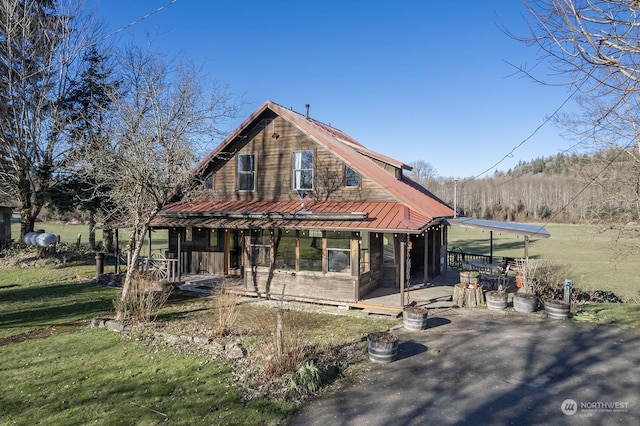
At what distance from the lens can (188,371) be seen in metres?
7.07

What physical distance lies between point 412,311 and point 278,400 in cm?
464

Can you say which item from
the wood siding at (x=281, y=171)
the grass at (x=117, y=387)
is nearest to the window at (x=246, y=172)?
the wood siding at (x=281, y=171)

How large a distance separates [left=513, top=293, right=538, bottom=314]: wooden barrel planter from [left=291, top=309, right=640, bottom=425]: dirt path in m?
1.28

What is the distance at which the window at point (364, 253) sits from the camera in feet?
41.4

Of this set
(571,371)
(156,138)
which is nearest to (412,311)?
(571,371)

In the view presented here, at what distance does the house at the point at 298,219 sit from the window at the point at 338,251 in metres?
0.03

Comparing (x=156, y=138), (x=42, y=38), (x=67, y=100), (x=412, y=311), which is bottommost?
(x=412, y=311)

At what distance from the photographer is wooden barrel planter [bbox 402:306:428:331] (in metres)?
9.25

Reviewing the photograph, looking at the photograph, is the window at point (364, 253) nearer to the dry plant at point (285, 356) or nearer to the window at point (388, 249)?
the window at point (388, 249)

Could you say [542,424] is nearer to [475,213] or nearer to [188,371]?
[188,371]

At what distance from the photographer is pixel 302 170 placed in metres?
14.4

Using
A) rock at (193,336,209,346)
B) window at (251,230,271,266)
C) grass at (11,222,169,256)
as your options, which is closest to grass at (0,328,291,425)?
rock at (193,336,209,346)

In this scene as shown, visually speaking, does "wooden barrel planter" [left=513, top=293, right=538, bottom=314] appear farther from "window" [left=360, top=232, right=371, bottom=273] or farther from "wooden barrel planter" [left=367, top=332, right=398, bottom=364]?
"wooden barrel planter" [left=367, top=332, right=398, bottom=364]

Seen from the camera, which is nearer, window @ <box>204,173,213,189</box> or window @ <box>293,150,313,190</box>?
window @ <box>293,150,313,190</box>
